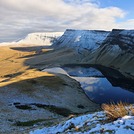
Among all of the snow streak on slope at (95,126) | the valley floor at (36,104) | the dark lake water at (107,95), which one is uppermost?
the snow streak on slope at (95,126)

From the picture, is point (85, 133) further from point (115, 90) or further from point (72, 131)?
point (115, 90)

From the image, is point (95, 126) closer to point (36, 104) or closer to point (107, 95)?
point (36, 104)

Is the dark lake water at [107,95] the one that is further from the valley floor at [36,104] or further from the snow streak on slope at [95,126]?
the snow streak on slope at [95,126]

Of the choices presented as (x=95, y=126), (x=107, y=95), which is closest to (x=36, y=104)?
(x=107, y=95)

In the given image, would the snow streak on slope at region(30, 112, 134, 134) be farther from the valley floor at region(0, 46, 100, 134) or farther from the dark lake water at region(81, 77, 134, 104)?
the dark lake water at region(81, 77, 134, 104)

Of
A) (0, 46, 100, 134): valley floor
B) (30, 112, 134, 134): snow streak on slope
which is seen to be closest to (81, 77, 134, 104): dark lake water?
(0, 46, 100, 134): valley floor

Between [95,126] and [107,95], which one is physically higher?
[95,126]

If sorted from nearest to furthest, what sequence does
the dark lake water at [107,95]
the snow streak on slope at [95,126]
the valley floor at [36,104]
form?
the snow streak on slope at [95,126] < the valley floor at [36,104] < the dark lake water at [107,95]

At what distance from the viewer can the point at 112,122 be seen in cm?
1625

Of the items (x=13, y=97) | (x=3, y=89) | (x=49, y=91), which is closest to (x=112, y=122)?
(x=13, y=97)

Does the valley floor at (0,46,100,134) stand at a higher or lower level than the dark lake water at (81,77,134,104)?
higher

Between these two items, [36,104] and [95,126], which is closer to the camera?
[95,126]

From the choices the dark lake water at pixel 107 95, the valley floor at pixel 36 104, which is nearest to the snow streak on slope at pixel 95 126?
the valley floor at pixel 36 104

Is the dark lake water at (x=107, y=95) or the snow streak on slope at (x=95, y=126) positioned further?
the dark lake water at (x=107, y=95)
